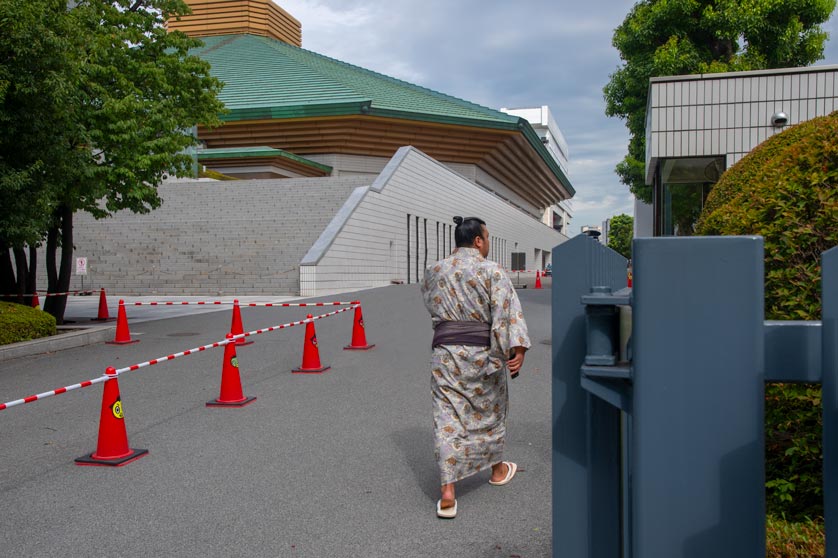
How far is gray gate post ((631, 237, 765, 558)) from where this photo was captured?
56.3 inches

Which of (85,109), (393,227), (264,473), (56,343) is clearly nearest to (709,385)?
(264,473)

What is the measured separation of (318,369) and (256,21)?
57.3m

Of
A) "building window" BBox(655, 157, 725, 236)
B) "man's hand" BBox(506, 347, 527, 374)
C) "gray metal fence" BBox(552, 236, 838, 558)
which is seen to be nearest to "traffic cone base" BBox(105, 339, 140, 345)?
"man's hand" BBox(506, 347, 527, 374)

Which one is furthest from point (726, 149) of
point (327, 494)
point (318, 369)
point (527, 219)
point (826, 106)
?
point (527, 219)

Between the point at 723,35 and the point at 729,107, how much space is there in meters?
11.3

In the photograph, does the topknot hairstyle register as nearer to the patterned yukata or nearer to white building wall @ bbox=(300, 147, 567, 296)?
the patterned yukata

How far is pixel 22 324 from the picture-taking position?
11.8m

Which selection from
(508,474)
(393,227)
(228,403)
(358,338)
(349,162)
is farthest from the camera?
(349,162)

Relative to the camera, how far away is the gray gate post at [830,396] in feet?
4.42

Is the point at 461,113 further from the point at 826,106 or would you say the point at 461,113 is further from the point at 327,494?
the point at 327,494

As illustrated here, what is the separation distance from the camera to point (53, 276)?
15914mm

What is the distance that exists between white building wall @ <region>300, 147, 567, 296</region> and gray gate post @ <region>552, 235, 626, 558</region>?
20.4 metres

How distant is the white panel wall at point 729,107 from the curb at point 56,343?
11.2 meters

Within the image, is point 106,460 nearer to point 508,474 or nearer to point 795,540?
point 508,474
